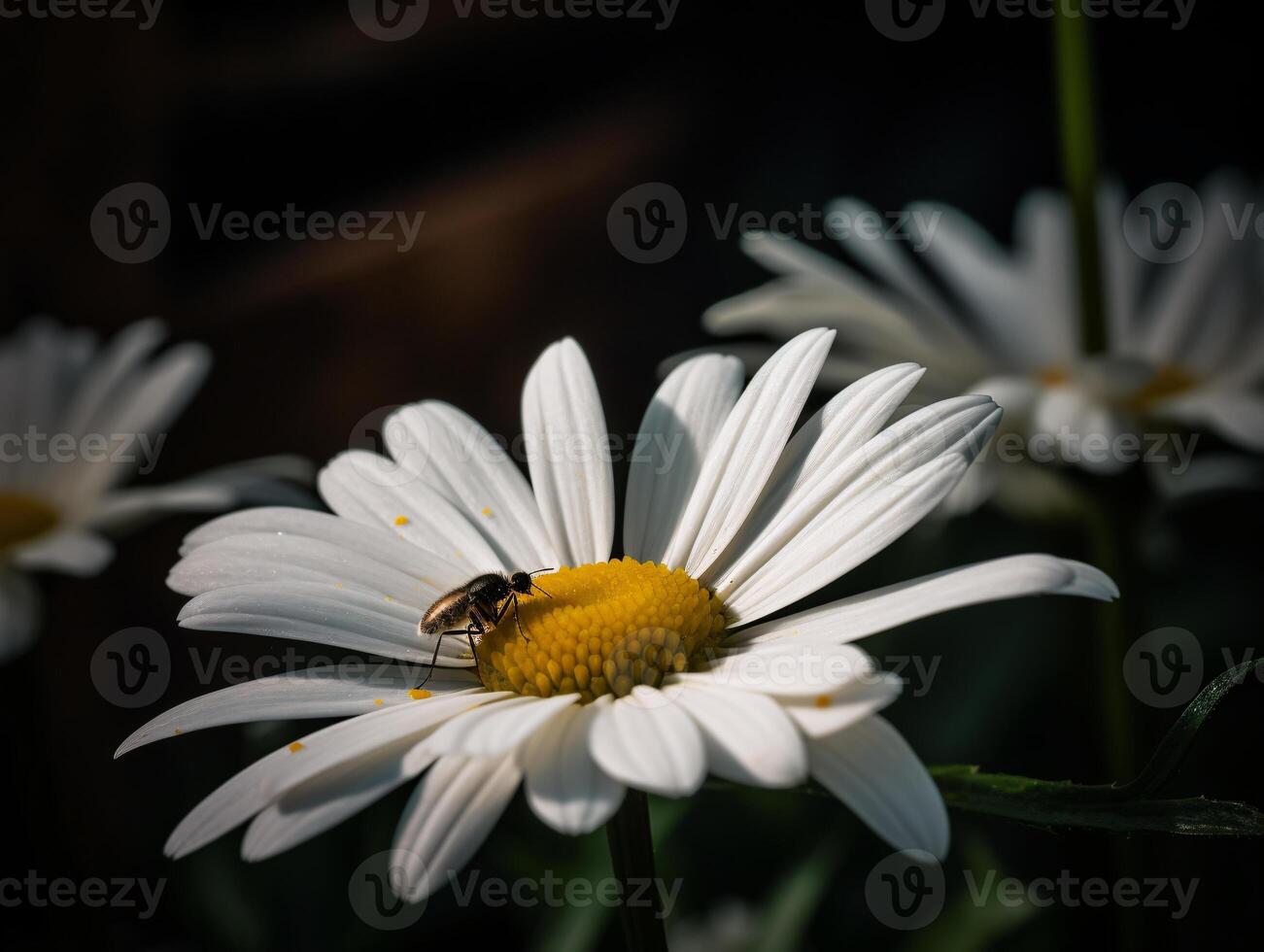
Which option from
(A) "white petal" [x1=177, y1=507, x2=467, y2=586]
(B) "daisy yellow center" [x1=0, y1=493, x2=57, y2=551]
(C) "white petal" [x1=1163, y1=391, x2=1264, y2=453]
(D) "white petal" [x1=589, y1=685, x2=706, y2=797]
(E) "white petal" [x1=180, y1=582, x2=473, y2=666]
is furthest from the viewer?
(B) "daisy yellow center" [x1=0, y1=493, x2=57, y2=551]

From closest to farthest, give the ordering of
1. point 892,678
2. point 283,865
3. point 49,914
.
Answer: point 892,678 → point 49,914 → point 283,865

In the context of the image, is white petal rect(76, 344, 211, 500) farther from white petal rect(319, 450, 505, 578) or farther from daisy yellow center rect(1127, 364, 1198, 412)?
daisy yellow center rect(1127, 364, 1198, 412)

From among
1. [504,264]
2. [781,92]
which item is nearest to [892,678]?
[504,264]

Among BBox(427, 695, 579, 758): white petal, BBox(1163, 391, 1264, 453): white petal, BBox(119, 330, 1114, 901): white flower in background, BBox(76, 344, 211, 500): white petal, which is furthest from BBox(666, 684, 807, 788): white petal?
BBox(76, 344, 211, 500): white petal

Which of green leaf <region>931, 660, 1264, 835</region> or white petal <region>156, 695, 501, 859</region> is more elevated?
white petal <region>156, 695, 501, 859</region>

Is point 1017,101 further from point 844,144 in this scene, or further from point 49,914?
point 49,914
